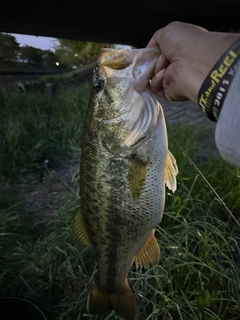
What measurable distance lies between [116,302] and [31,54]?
9.97ft

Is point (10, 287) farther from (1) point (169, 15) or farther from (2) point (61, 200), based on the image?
(1) point (169, 15)

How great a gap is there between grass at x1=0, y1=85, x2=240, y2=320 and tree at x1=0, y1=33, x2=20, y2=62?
0.52m

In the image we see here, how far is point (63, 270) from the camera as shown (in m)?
3.03

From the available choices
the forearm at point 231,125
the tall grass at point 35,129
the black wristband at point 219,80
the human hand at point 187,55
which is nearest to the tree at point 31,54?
the tall grass at point 35,129

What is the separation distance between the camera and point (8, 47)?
3549 millimetres

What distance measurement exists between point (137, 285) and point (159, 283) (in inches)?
6.7

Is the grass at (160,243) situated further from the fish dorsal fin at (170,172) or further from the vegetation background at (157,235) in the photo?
the fish dorsal fin at (170,172)

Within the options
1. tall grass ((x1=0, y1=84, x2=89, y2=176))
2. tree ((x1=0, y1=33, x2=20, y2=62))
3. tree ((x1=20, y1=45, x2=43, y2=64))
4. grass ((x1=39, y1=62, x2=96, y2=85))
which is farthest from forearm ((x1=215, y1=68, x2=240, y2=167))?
grass ((x1=39, y1=62, x2=96, y2=85))

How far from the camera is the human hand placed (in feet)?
4.05

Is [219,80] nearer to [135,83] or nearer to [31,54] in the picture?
[135,83]

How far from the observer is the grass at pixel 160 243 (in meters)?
2.62

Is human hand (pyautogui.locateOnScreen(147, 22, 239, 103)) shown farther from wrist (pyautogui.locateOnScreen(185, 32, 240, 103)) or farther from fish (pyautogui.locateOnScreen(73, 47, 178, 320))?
fish (pyautogui.locateOnScreen(73, 47, 178, 320))

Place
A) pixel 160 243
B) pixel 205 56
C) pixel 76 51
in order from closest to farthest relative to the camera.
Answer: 1. pixel 205 56
2. pixel 160 243
3. pixel 76 51

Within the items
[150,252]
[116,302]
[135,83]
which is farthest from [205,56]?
[116,302]
